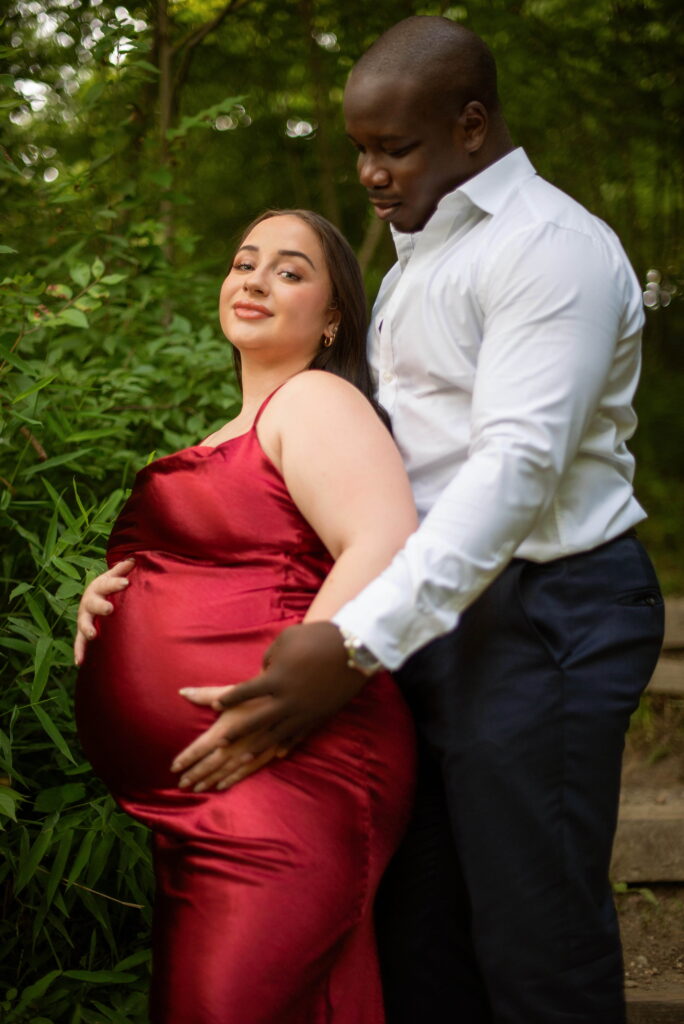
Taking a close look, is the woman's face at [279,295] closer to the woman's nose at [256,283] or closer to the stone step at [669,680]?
the woman's nose at [256,283]

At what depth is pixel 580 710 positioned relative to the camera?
5.76ft

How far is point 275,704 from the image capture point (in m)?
1.61

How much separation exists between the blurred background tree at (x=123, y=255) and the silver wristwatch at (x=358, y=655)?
3.43ft

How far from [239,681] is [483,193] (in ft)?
3.07

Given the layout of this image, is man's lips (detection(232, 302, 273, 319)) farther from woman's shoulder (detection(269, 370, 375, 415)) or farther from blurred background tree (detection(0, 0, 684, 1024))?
blurred background tree (detection(0, 0, 684, 1024))

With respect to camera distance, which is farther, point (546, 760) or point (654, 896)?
point (654, 896)

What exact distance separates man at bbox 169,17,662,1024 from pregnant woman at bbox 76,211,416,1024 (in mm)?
123

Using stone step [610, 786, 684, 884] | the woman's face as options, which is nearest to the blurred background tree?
the woman's face

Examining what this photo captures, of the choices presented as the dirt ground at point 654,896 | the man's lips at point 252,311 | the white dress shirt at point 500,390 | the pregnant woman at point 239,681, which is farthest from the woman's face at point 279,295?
the dirt ground at point 654,896

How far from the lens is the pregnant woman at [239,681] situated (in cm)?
169

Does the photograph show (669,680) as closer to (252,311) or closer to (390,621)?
(252,311)

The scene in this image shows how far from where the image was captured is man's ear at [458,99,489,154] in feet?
6.05

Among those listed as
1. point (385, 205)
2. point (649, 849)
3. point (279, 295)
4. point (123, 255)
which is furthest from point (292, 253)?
point (649, 849)

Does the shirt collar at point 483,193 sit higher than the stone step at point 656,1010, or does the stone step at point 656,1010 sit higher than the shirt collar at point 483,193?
the shirt collar at point 483,193
